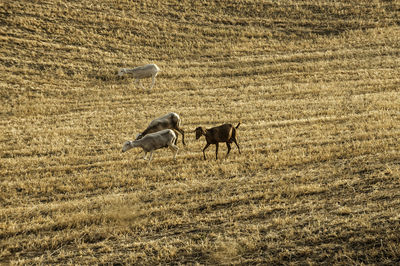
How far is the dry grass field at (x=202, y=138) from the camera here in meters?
8.65

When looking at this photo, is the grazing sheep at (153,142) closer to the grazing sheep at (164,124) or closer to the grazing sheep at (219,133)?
the grazing sheep at (219,133)

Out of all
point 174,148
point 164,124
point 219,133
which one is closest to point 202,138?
point 164,124

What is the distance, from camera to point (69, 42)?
35.3 meters

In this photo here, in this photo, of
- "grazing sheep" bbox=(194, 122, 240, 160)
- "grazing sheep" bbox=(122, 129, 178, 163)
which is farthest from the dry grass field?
"grazing sheep" bbox=(194, 122, 240, 160)

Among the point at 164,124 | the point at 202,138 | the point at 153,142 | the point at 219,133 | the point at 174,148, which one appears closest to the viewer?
the point at 219,133

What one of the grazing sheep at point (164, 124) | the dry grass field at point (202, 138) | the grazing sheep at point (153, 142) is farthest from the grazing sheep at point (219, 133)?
the grazing sheep at point (164, 124)

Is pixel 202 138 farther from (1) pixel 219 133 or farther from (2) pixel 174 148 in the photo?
(1) pixel 219 133

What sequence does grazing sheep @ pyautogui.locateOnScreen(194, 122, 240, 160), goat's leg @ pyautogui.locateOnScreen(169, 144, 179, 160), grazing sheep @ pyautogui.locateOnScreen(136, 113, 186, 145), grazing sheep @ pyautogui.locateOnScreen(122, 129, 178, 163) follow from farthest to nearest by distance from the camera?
grazing sheep @ pyautogui.locateOnScreen(136, 113, 186, 145), goat's leg @ pyautogui.locateOnScreen(169, 144, 179, 160), grazing sheep @ pyautogui.locateOnScreen(122, 129, 178, 163), grazing sheep @ pyautogui.locateOnScreen(194, 122, 240, 160)

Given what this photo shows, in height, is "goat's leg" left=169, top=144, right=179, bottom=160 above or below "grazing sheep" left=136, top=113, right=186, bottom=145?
below

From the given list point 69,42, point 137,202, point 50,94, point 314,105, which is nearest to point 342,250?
point 137,202

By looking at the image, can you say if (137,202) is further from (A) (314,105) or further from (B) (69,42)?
(B) (69,42)

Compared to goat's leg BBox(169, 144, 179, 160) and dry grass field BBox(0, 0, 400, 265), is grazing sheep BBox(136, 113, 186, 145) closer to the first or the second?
dry grass field BBox(0, 0, 400, 265)

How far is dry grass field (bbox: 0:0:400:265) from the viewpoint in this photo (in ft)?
28.4

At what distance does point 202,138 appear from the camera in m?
17.9
